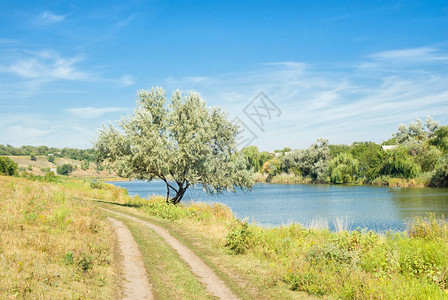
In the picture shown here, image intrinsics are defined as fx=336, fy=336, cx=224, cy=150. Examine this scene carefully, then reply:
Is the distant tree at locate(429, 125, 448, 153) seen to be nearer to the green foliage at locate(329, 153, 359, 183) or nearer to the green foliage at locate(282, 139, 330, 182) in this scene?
the green foliage at locate(329, 153, 359, 183)

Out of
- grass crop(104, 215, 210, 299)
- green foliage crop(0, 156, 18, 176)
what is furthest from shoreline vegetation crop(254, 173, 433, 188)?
green foliage crop(0, 156, 18, 176)

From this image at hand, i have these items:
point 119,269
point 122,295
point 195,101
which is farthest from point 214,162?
point 122,295

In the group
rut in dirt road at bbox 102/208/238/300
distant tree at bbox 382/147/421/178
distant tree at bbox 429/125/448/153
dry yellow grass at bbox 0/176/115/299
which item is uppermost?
distant tree at bbox 429/125/448/153

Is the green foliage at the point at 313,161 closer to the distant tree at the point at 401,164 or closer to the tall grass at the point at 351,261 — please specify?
the distant tree at the point at 401,164

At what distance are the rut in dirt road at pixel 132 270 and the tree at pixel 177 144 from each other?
38.5 feet

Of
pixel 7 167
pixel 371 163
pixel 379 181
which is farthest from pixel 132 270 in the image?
pixel 371 163

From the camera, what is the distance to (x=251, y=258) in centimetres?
1303

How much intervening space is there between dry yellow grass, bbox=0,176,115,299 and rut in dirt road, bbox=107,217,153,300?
0.47 meters

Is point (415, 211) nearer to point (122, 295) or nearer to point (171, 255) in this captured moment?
point (171, 255)

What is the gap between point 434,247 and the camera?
11.6m

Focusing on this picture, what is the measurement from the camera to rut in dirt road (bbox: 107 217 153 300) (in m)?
8.73

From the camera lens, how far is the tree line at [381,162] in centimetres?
6078

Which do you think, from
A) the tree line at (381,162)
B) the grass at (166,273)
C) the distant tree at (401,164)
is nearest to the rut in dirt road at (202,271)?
the grass at (166,273)

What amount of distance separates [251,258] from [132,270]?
4.64 meters
